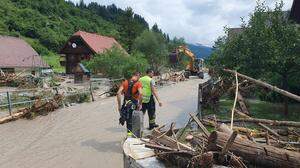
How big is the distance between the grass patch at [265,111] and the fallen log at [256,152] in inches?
360

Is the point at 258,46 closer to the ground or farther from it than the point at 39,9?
closer to the ground

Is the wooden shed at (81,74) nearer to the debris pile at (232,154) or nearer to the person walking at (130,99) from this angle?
the person walking at (130,99)

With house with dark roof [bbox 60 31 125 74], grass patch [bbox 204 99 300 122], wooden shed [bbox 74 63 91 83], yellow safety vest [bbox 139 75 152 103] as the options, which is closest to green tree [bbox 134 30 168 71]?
house with dark roof [bbox 60 31 125 74]

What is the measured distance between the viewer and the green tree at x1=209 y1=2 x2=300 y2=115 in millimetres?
15398

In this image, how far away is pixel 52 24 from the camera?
357 ft

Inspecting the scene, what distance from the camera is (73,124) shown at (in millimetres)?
15680

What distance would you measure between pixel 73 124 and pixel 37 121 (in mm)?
1783

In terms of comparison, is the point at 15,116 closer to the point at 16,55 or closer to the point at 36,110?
the point at 36,110

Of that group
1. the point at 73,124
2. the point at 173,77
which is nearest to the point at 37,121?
the point at 73,124

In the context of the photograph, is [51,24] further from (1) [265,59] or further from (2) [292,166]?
(2) [292,166]

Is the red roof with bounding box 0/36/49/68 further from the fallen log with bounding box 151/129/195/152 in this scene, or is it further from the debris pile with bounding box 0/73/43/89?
the fallen log with bounding box 151/129/195/152

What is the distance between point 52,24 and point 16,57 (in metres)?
61.4

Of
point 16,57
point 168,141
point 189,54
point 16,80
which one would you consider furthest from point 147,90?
point 16,57

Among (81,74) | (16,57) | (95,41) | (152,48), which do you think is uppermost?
(95,41)
